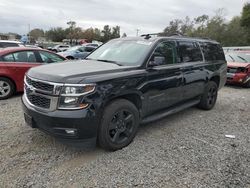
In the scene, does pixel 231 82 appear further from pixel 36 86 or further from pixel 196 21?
pixel 196 21

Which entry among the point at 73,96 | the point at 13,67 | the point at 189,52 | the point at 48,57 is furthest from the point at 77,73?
the point at 48,57

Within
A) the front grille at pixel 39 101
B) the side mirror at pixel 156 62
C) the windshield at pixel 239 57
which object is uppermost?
the windshield at pixel 239 57

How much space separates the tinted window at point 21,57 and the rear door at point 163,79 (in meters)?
4.37

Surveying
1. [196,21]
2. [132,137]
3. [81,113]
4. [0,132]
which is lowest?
[0,132]

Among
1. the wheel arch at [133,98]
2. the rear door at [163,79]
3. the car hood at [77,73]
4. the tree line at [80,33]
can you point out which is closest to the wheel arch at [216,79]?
the rear door at [163,79]

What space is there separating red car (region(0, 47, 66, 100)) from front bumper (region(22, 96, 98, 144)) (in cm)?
379

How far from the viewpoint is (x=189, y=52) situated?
528 centimetres

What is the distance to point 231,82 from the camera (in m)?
10.1

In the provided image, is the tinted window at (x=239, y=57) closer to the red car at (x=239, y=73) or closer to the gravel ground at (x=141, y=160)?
the red car at (x=239, y=73)

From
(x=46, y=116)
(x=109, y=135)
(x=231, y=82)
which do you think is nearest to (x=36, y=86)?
(x=46, y=116)

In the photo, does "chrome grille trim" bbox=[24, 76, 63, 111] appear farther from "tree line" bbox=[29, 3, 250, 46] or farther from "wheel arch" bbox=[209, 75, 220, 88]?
"tree line" bbox=[29, 3, 250, 46]

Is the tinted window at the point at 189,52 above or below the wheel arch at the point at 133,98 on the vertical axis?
above

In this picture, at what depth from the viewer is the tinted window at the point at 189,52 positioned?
500 centimetres

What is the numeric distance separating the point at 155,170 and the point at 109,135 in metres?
0.85
